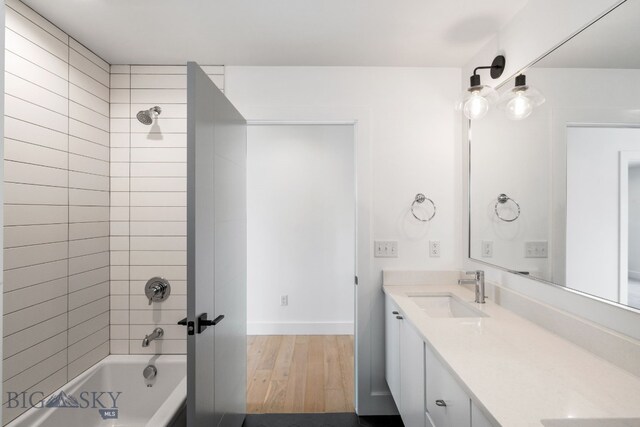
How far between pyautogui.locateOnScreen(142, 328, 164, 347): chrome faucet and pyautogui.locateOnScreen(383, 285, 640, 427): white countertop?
161 cm

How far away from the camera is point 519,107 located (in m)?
1.64

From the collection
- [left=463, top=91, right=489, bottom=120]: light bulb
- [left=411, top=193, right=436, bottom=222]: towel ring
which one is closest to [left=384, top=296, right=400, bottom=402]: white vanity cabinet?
[left=411, top=193, right=436, bottom=222]: towel ring

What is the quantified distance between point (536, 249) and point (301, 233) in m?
2.38

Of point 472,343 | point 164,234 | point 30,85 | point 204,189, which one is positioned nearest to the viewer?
point 472,343

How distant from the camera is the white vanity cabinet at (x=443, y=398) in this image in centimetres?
107

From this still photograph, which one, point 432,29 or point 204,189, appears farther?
point 432,29

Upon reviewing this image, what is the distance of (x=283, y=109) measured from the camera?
7.43 feet

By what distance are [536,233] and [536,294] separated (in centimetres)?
28

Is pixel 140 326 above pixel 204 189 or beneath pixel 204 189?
beneath

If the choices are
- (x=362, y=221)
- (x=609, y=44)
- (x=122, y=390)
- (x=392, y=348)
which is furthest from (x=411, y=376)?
(x=122, y=390)

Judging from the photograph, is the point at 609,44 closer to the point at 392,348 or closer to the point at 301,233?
the point at 392,348

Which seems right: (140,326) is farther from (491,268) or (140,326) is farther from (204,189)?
(491,268)

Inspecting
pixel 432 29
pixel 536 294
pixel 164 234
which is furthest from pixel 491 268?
pixel 164 234

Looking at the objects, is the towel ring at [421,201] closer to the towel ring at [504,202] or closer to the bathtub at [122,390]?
the towel ring at [504,202]
